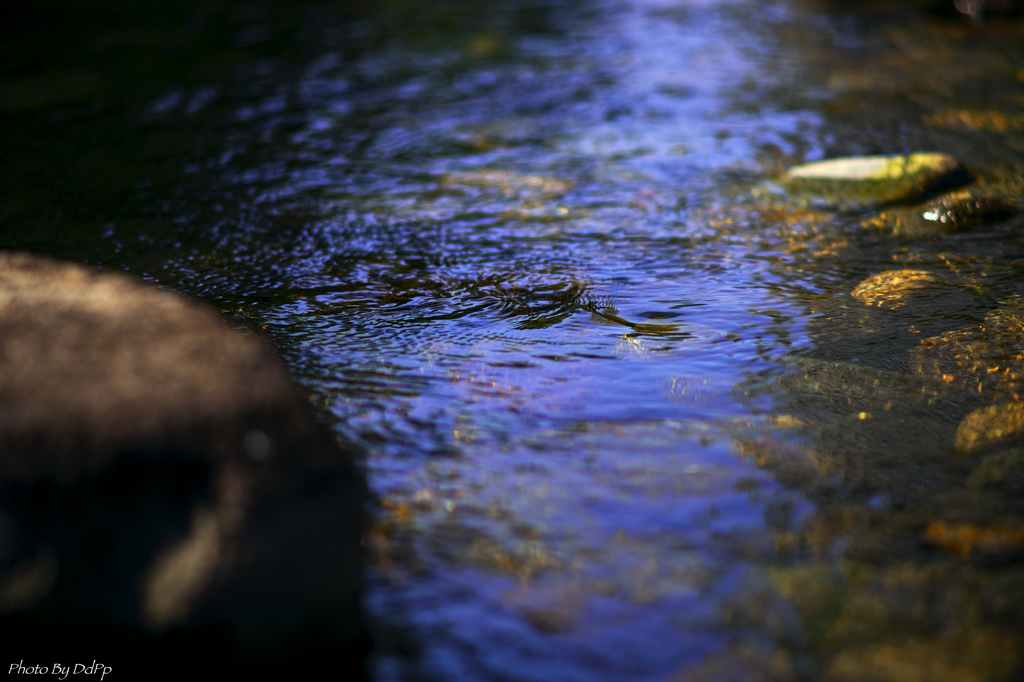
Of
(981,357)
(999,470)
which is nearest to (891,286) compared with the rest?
(981,357)

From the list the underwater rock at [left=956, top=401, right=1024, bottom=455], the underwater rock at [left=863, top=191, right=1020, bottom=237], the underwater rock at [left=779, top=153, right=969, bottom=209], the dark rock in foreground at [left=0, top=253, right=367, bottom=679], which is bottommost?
the underwater rock at [left=863, top=191, right=1020, bottom=237]

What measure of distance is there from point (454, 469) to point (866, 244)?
3079 mm

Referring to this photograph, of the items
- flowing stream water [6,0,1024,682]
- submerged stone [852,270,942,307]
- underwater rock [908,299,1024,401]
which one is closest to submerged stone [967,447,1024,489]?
flowing stream water [6,0,1024,682]

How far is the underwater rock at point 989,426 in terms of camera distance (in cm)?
285

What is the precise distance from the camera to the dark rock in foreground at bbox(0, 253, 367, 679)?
1.91 metres

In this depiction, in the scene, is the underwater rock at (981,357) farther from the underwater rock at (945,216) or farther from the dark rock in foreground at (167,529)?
the dark rock in foreground at (167,529)

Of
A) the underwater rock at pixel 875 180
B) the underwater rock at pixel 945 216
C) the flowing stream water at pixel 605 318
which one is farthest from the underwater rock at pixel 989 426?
the underwater rock at pixel 875 180

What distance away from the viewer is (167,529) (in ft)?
6.32

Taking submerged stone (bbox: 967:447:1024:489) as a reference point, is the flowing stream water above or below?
above

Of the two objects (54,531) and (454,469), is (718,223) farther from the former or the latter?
(54,531)

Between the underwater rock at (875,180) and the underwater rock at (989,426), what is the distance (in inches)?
96.1

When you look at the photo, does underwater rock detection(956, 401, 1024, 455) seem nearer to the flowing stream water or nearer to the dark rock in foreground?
the flowing stream water

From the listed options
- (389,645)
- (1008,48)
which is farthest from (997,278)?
(1008,48)

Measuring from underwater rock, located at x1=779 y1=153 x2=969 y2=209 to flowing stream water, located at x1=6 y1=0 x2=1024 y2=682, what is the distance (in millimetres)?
264
